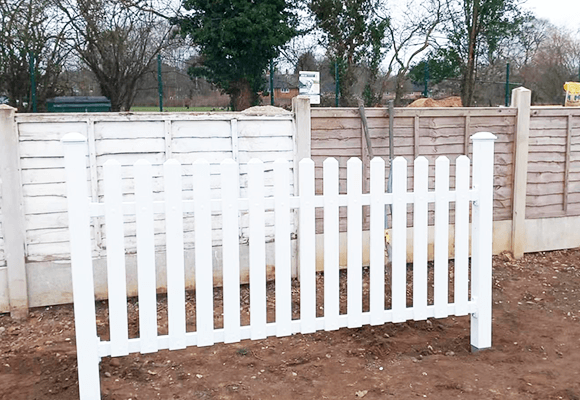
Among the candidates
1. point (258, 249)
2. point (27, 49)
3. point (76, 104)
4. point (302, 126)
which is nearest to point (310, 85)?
point (76, 104)

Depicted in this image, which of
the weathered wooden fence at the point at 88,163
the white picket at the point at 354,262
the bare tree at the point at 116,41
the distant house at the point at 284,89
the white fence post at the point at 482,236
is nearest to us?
the white picket at the point at 354,262

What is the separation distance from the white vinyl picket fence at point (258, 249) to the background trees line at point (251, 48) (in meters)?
8.30

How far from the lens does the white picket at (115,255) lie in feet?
9.60

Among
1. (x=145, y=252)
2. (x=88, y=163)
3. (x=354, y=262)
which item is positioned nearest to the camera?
(x=145, y=252)

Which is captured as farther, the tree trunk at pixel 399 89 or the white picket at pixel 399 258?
the tree trunk at pixel 399 89

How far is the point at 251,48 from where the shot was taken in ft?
45.1

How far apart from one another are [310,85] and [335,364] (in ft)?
25.1

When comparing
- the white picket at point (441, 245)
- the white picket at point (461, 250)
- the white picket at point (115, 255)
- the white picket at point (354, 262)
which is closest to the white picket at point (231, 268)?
the white picket at point (115, 255)

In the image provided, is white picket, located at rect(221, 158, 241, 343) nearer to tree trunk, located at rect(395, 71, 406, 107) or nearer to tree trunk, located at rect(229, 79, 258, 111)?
tree trunk, located at rect(229, 79, 258, 111)

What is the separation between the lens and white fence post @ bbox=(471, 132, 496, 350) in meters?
3.56

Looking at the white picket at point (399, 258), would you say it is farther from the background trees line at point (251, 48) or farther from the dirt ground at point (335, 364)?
the background trees line at point (251, 48)

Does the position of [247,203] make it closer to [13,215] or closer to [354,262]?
[354,262]

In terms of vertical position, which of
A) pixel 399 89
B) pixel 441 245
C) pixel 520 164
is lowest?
pixel 441 245

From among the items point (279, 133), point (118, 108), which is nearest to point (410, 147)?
point (279, 133)
